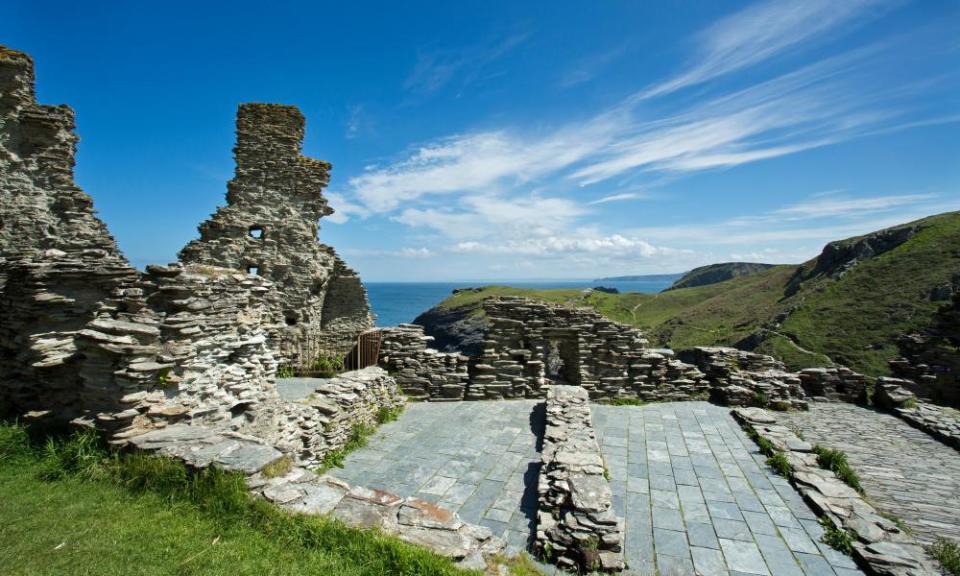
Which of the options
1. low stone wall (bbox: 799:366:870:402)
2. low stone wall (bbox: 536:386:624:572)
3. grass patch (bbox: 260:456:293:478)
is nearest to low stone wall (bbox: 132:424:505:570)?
grass patch (bbox: 260:456:293:478)

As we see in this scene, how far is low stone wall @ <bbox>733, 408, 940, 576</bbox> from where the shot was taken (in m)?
5.51

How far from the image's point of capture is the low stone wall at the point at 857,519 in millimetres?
5508

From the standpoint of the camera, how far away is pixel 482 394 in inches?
540

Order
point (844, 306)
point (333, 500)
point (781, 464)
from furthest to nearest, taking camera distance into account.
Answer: point (844, 306), point (781, 464), point (333, 500)

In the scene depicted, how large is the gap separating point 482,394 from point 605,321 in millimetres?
4828

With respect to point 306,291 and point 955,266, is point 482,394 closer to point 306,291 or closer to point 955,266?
point 306,291

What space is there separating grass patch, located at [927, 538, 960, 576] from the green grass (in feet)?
21.4

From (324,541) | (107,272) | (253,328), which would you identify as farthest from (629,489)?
(107,272)

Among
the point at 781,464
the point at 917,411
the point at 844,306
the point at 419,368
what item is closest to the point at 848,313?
the point at 844,306

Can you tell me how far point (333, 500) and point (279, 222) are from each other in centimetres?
1313

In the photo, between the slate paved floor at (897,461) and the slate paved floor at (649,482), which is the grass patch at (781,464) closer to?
the slate paved floor at (649,482)

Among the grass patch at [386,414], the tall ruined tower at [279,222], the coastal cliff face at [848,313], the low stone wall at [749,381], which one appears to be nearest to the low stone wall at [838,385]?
the low stone wall at [749,381]

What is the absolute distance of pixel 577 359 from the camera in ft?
46.5

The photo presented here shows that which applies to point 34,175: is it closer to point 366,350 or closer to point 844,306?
point 366,350
